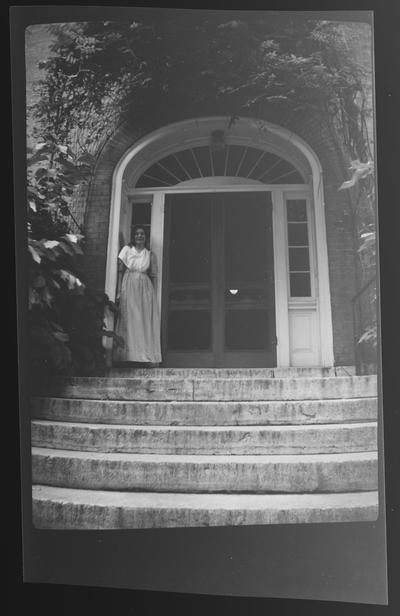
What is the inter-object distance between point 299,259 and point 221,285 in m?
0.47

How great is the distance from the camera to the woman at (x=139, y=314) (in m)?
2.98

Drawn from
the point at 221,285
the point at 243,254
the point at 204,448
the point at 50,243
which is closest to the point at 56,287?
the point at 50,243

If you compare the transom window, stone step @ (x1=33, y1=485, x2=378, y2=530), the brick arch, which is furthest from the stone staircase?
the transom window

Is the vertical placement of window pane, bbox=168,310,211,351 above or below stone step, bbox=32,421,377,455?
above

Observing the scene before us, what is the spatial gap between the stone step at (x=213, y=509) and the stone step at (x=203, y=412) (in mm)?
389

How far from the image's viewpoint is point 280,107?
3.05m

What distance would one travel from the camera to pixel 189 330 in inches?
121

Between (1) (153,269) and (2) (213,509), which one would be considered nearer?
(2) (213,509)

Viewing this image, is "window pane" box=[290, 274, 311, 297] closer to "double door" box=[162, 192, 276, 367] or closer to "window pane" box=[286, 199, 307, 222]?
"double door" box=[162, 192, 276, 367]

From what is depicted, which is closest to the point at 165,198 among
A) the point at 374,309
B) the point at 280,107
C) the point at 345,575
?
the point at 280,107

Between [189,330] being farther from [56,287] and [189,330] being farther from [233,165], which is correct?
[233,165]

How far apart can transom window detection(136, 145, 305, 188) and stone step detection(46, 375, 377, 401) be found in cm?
113

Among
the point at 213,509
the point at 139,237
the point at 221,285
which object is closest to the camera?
the point at 213,509

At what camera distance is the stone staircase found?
2771mm
